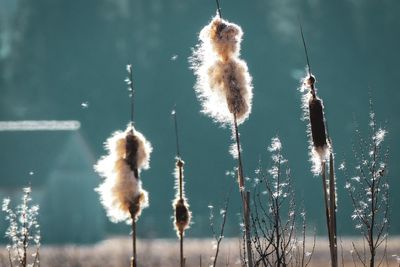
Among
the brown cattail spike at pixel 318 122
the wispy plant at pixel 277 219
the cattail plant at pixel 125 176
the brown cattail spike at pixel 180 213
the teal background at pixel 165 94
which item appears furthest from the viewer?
the teal background at pixel 165 94

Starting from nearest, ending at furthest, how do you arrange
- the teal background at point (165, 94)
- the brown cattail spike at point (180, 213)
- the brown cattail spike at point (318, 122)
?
the brown cattail spike at point (180, 213), the brown cattail spike at point (318, 122), the teal background at point (165, 94)

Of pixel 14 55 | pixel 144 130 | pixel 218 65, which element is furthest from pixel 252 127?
pixel 218 65

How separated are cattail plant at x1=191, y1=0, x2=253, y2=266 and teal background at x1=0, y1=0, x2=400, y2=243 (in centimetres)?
4083

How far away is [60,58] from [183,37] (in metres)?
14.1

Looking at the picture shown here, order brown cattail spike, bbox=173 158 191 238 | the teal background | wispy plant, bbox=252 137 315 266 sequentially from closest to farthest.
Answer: brown cattail spike, bbox=173 158 191 238
wispy plant, bbox=252 137 315 266
the teal background

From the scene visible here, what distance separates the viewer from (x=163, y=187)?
209ft

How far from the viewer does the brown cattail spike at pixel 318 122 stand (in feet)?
13.5

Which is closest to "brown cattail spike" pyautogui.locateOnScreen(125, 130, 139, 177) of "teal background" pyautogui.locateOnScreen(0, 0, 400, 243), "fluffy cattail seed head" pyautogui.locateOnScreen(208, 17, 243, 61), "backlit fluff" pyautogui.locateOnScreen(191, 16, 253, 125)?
"backlit fluff" pyautogui.locateOnScreen(191, 16, 253, 125)

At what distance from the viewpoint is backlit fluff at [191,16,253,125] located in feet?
14.9

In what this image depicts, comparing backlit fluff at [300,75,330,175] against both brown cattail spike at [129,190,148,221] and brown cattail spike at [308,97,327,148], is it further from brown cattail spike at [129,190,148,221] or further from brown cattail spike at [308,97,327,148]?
brown cattail spike at [129,190,148,221]

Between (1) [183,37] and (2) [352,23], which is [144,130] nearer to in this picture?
(1) [183,37]

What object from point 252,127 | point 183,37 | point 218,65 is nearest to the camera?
point 218,65

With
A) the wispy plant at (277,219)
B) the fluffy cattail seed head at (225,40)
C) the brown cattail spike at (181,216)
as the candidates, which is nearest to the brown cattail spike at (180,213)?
the brown cattail spike at (181,216)

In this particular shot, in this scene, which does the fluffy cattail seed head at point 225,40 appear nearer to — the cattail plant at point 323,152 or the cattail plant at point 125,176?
the cattail plant at point 323,152
